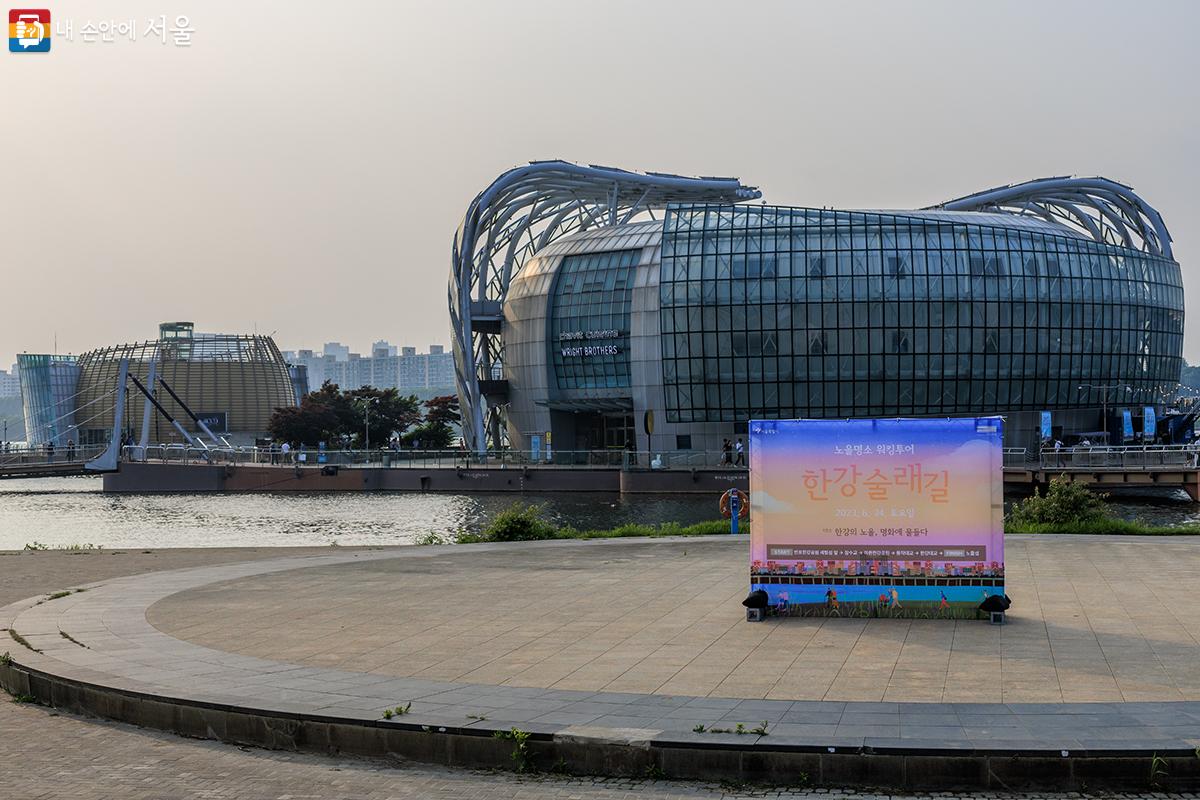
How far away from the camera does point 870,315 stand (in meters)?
116

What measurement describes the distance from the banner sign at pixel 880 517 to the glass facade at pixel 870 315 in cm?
9062

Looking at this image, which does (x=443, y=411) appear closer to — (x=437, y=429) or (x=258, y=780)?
(x=437, y=429)

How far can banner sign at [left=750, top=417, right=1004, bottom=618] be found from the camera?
24.0 meters

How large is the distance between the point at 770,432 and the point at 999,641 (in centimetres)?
556

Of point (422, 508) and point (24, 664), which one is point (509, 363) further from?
point (24, 664)

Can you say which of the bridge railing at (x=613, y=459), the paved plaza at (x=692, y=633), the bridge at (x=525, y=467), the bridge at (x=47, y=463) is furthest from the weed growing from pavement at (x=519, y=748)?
the bridge at (x=47, y=463)

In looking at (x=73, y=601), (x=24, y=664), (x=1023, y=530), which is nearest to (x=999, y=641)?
(x=24, y=664)

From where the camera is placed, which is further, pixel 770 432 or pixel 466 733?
pixel 770 432

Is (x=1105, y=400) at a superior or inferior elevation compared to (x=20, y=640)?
superior

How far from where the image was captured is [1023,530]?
4338cm

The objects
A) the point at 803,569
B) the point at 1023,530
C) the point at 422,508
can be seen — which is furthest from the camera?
the point at 422,508

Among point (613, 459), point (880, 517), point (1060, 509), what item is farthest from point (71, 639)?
point (613, 459)

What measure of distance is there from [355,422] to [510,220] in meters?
44.2

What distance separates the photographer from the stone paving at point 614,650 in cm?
1603
